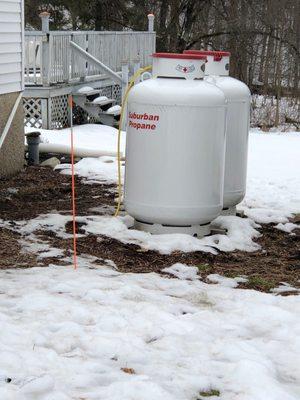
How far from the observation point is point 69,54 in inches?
643

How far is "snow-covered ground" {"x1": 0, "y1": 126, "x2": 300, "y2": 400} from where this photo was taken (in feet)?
11.9

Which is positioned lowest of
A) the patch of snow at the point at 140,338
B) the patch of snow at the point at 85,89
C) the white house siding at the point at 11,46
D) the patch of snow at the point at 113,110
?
the patch of snow at the point at 113,110

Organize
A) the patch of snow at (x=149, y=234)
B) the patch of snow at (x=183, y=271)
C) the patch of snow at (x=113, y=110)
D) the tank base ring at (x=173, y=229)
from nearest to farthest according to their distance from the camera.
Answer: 1. the patch of snow at (x=183, y=271)
2. the patch of snow at (x=149, y=234)
3. the tank base ring at (x=173, y=229)
4. the patch of snow at (x=113, y=110)

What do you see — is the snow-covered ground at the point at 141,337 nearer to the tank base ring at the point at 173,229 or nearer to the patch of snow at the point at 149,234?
the patch of snow at the point at 149,234

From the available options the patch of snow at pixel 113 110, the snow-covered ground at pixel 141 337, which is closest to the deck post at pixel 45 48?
the patch of snow at pixel 113 110

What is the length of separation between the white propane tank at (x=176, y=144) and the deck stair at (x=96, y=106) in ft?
33.1

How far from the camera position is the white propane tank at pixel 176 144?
6855mm

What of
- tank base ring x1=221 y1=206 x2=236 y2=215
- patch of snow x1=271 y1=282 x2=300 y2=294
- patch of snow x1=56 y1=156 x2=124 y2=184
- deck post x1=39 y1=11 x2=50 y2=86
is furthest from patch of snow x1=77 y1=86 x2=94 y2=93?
patch of snow x1=271 y1=282 x2=300 y2=294

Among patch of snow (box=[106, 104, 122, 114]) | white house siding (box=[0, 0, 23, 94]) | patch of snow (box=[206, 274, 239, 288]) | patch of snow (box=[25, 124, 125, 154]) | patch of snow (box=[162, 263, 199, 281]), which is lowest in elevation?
patch of snow (box=[25, 124, 125, 154])

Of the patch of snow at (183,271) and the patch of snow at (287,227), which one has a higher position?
the patch of snow at (183,271)

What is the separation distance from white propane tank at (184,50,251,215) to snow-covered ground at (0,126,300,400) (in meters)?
2.05

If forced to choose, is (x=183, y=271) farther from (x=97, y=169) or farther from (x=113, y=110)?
(x=113, y=110)

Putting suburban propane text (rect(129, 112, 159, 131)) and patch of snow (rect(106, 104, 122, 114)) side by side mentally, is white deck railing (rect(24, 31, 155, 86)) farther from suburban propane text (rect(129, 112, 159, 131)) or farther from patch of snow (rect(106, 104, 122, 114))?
suburban propane text (rect(129, 112, 159, 131))

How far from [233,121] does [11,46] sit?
398cm
